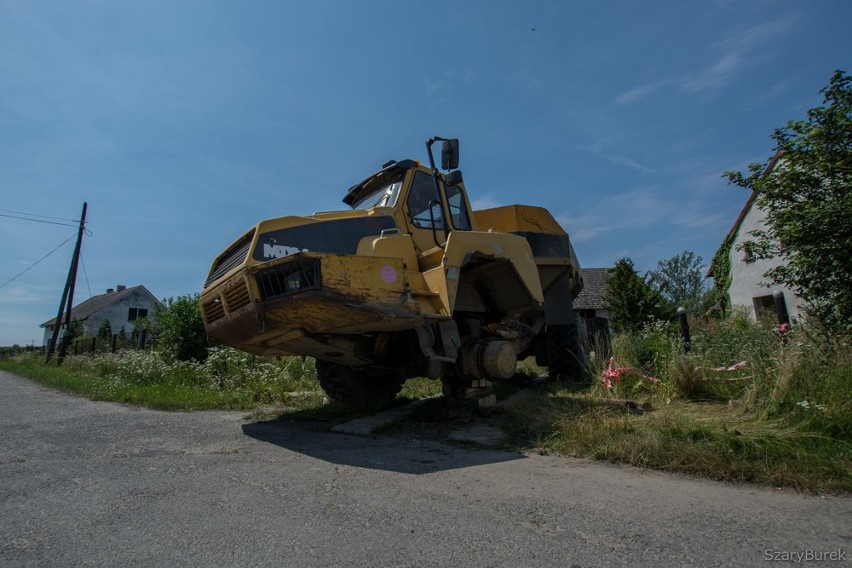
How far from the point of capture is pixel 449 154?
5.49 meters

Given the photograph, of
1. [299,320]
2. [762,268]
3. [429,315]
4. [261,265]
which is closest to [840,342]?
[429,315]

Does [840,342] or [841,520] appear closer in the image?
[841,520]

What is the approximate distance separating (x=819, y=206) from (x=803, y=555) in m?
4.64

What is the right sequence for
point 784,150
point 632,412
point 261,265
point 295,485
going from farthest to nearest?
point 784,150, point 632,412, point 261,265, point 295,485

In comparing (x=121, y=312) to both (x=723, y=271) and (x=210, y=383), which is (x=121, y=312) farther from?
(x=723, y=271)

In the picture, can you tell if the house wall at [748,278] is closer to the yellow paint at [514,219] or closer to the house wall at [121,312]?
the yellow paint at [514,219]

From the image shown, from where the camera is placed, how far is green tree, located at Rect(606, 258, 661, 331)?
21594 mm

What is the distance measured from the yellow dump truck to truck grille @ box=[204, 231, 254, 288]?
0.08ft

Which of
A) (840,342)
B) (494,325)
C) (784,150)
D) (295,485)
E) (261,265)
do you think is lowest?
(295,485)

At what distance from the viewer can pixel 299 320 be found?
4.54 meters

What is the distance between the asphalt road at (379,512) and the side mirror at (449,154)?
304cm

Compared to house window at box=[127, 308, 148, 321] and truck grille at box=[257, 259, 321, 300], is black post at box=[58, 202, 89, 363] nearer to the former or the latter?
truck grille at box=[257, 259, 321, 300]

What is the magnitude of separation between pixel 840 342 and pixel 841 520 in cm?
305

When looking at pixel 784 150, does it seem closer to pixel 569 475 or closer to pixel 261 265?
pixel 569 475
